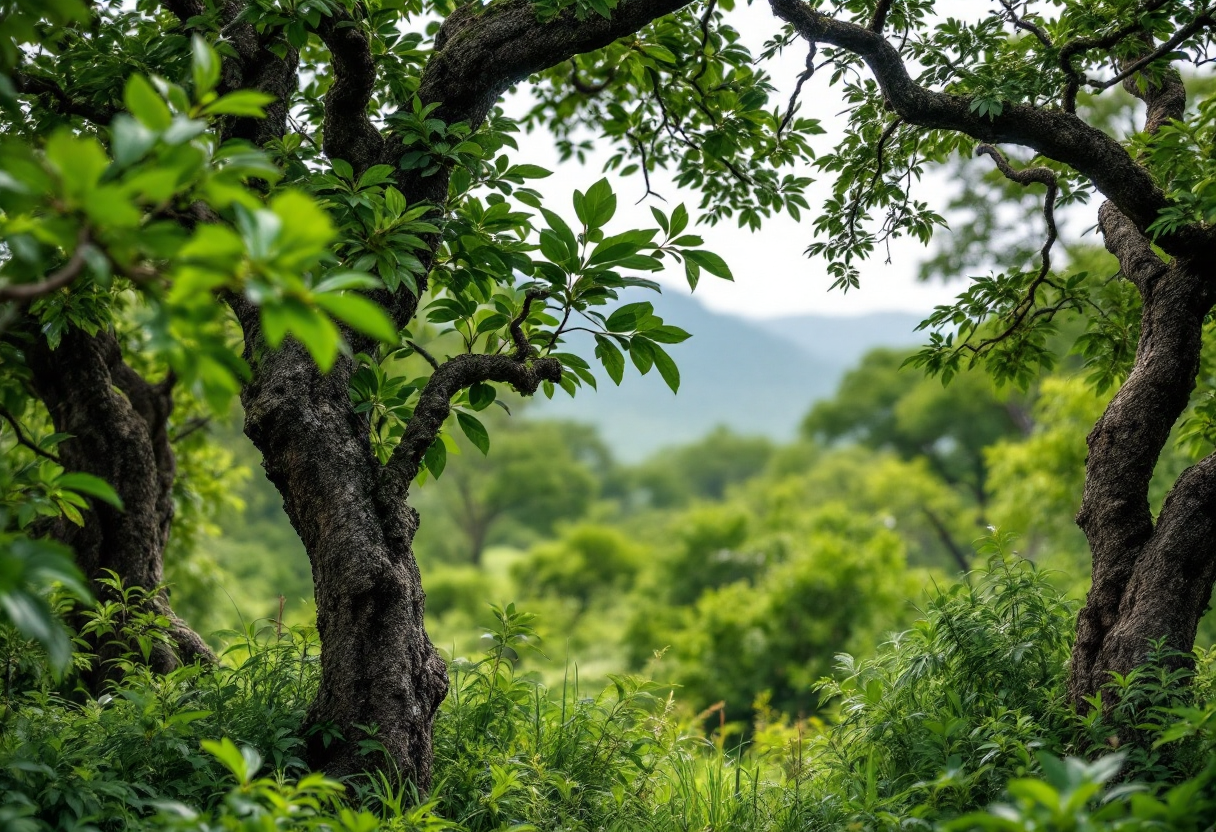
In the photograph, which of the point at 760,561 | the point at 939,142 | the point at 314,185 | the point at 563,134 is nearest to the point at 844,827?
the point at 314,185

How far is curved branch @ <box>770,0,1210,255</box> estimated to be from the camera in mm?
2592

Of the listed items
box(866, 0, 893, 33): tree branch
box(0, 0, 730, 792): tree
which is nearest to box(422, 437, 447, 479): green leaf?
box(0, 0, 730, 792): tree

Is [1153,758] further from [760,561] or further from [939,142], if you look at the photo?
[760,561]

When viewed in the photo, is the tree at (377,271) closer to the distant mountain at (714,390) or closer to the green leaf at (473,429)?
the green leaf at (473,429)

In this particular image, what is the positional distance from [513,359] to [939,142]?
6.65 ft

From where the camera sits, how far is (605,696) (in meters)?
3.16

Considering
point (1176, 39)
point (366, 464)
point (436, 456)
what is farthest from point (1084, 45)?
point (366, 464)

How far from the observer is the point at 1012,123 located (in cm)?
262

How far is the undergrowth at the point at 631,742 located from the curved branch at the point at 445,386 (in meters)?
0.67

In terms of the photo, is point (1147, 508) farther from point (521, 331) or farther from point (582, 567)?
point (582, 567)

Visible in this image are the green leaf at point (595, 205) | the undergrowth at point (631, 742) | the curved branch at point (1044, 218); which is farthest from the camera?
the curved branch at point (1044, 218)

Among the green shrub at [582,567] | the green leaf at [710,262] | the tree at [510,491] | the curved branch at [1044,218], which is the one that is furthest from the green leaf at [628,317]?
the tree at [510,491]

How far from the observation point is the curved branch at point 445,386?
2.36m

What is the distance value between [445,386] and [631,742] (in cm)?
134
